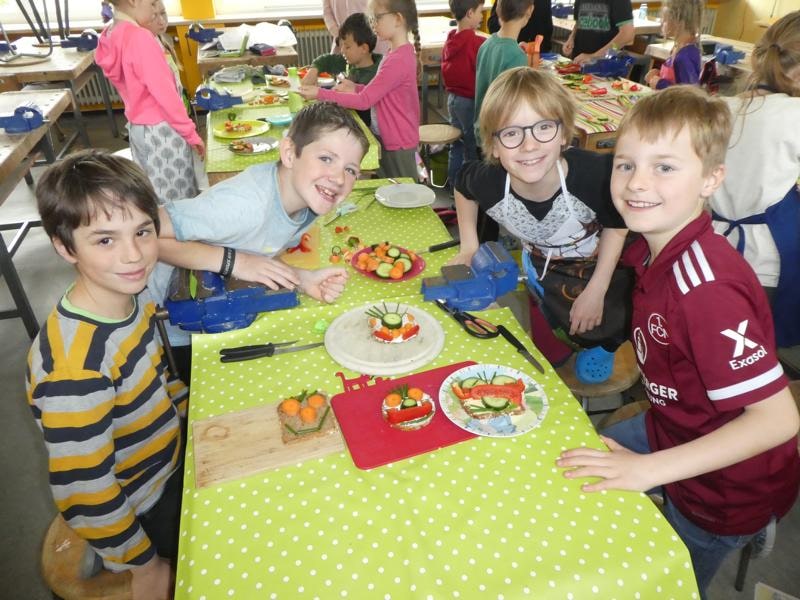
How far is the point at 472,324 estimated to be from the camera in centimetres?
158

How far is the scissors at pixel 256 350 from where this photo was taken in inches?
57.1

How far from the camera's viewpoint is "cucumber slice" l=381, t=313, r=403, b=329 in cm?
148

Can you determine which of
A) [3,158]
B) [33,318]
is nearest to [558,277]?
[3,158]

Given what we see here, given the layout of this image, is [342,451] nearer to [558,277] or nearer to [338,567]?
[338,567]

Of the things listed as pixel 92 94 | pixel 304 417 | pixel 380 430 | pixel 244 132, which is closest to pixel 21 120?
pixel 244 132

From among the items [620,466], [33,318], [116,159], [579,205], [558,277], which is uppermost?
[116,159]

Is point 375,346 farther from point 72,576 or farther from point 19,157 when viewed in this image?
point 19,157

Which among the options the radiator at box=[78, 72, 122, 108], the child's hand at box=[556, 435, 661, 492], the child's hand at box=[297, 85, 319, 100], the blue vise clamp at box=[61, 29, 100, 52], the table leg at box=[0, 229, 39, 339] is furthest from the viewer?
the radiator at box=[78, 72, 122, 108]

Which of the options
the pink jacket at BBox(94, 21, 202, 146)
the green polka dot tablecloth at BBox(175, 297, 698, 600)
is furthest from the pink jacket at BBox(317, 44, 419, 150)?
the green polka dot tablecloth at BBox(175, 297, 698, 600)

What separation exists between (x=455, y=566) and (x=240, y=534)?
16.2 inches

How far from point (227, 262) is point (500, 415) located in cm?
94

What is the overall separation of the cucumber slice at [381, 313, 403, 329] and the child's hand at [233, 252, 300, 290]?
0.36 metres

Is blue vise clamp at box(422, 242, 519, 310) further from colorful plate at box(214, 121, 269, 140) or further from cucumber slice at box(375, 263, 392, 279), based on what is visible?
colorful plate at box(214, 121, 269, 140)

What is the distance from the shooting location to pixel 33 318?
3236 millimetres
